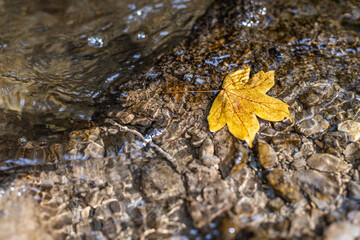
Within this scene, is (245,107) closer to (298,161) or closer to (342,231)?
(298,161)

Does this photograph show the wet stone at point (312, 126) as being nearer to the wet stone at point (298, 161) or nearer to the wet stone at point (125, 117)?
the wet stone at point (298, 161)

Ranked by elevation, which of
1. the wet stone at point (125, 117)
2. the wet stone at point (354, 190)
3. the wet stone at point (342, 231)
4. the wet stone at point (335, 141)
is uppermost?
the wet stone at point (125, 117)

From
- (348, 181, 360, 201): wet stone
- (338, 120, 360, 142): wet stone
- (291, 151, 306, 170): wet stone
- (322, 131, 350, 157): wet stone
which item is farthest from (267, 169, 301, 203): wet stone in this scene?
(338, 120, 360, 142): wet stone

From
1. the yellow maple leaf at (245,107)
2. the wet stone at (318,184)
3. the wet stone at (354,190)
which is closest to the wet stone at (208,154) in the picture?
the yellow maple leaf at (245,107)

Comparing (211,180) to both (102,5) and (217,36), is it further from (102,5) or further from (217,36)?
(102,5)

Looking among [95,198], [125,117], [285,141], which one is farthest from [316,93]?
[95,198]

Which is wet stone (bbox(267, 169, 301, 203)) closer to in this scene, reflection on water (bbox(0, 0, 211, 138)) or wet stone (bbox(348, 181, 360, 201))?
wet stone (bbox(348, 181, 360, 201))
